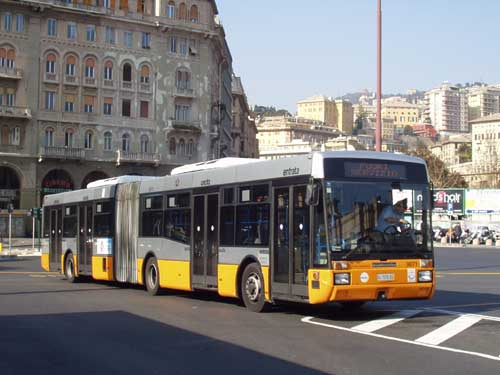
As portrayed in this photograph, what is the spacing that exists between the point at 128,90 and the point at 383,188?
60.5 meters

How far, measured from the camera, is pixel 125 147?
71812 millimetres

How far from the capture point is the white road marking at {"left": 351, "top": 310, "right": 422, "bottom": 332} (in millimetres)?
12820

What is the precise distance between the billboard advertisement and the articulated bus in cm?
5940

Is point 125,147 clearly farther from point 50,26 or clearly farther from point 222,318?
point 222,318

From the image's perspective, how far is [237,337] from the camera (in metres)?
11.7

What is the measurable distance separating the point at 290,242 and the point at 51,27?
59345 millimetres

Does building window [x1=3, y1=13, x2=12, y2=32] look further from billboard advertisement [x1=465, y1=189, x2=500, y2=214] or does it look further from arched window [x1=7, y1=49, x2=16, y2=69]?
billboard advertisement [x1=465, y1=189, x2=500, y2=214]

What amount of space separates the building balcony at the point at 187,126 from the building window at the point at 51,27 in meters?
12.8

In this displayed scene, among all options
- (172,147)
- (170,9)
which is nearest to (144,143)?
(172,147)

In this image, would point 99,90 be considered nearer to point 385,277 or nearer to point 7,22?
point 7,22

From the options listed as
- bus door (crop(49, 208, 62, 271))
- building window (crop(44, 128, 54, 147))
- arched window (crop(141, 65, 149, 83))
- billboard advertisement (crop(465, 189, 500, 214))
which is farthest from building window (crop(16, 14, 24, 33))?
bus door (crop(49, 208, 62, 271))

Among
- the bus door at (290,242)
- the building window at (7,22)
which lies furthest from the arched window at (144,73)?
the bus door at (290,242)

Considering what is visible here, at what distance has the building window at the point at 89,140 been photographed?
70.2 m

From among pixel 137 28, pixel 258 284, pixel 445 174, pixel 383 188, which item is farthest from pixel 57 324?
pixel 445 174
